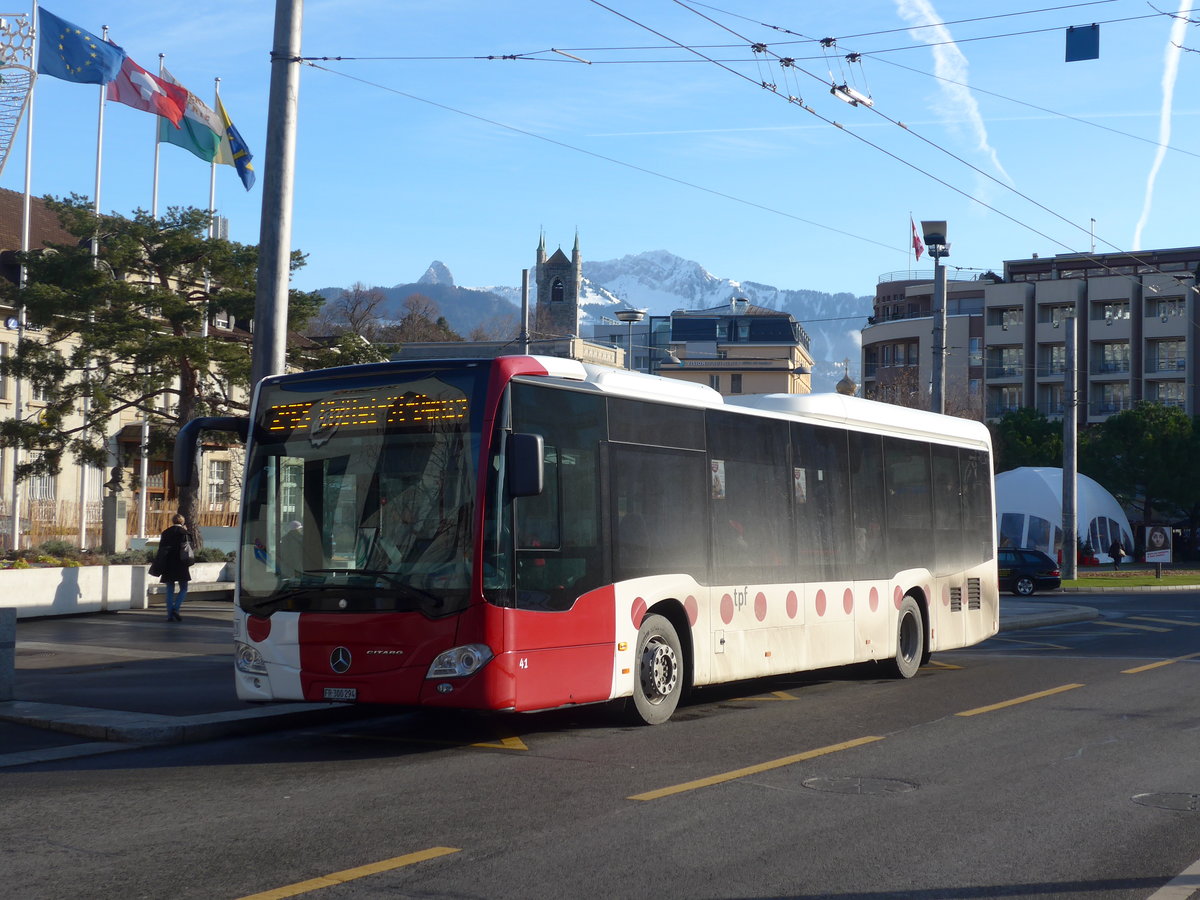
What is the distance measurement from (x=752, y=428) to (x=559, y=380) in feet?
10.4

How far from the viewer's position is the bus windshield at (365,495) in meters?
10.0

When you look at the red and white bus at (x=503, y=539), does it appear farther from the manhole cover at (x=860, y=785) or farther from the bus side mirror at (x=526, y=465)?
the manhole cover at (x=860, y=785)

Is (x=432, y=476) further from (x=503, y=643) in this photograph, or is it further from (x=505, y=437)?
(x=503, y=643)

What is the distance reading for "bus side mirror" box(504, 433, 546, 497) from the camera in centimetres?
978

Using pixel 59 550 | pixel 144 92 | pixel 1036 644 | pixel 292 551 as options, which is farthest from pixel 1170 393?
pixel 292 551

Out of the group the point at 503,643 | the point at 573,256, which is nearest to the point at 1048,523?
the point at 503,643

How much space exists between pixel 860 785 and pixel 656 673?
320 centimetres

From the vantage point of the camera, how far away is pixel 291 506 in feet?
35.0

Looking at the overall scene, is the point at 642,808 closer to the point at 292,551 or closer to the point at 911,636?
the point at 292,551

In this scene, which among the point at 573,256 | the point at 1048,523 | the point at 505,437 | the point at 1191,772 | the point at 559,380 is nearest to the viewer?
the point at 1191,772

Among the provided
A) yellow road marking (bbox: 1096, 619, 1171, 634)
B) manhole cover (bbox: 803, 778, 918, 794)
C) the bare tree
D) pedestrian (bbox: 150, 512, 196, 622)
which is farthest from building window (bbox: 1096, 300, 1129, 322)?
manhole cover (bbox: 803, 778, 918, 794)

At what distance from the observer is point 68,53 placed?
3022cm

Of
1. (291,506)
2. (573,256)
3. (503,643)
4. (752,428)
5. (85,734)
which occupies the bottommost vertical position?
(85,734)

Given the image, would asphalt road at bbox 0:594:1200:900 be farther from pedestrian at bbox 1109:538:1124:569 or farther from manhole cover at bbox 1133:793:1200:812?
pedestrian at bbox 1109:538:1124:569
